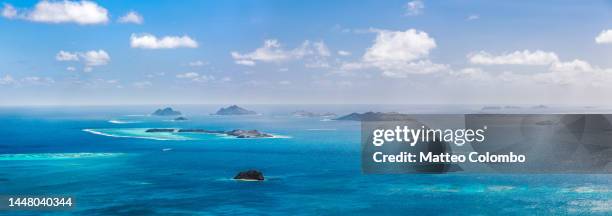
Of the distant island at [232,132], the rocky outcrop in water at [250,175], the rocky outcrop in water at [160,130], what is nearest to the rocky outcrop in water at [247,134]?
the distant island at [232,132]

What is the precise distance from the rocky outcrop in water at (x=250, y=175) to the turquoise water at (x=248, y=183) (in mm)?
318

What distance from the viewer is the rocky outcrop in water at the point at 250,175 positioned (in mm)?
16422

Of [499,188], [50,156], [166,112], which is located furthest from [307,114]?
[499,188]

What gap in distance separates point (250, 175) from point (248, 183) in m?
1.08

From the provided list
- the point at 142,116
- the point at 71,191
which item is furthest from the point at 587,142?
the point at 142,116

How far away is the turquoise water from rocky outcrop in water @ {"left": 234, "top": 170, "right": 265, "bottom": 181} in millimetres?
318

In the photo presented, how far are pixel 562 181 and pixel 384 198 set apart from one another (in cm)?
654

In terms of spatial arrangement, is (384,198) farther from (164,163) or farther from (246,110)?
(246,110)

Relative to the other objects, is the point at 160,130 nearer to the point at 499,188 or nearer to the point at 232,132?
the point at 232,132

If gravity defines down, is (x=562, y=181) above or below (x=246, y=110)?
below

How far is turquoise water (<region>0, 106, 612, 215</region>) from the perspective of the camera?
12734 millimetres

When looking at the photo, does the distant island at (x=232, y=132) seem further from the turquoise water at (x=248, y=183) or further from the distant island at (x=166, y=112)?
the distant island at (x=166, y=112)

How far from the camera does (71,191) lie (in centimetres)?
1348

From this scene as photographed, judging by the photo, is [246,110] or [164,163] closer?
[164,163]
